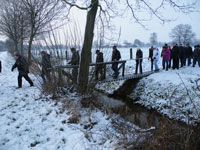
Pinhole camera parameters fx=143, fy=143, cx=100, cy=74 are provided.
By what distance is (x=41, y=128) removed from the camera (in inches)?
136

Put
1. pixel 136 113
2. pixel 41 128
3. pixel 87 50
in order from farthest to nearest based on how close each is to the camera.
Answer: pixel 136 113 < pixel 87 50 < pixel 41 128

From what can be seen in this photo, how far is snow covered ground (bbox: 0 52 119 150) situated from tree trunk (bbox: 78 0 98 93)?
3.79 ft

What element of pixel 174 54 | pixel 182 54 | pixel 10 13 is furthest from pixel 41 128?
pixel 10 13

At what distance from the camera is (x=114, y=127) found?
3660mm

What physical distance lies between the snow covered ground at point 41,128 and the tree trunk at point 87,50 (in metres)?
1.15

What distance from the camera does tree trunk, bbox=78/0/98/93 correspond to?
5.04m

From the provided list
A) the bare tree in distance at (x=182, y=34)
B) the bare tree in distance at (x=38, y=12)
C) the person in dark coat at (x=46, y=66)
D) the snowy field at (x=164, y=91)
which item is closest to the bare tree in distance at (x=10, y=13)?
the bare tree in distance at (x=38, y=12)

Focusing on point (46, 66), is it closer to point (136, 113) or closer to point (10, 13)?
point (136, 113)

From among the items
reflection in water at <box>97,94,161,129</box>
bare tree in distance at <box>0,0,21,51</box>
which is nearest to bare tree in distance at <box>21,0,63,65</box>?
bare tree in distance at <box>0,0,21,51</box>

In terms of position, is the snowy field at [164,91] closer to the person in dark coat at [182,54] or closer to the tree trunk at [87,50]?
the person in dark coat at [182,54]

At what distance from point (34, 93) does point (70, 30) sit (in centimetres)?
297

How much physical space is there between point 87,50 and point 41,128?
2.84 meters

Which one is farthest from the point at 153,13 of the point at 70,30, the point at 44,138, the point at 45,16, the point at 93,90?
the point at 45,16

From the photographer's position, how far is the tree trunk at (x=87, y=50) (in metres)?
5.04
